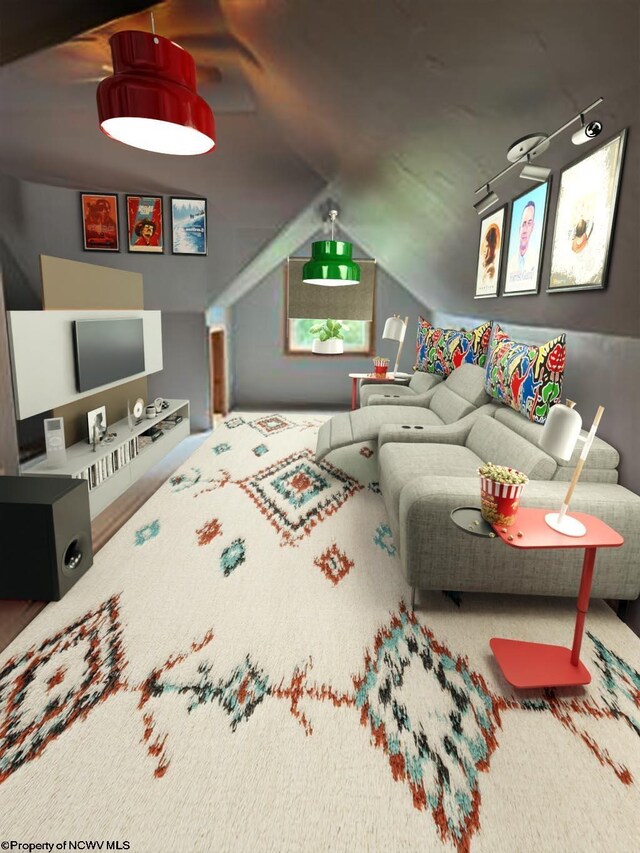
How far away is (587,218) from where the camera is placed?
7.82 feet

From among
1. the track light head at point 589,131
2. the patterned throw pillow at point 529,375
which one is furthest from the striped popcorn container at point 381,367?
the track light head at point 589,131

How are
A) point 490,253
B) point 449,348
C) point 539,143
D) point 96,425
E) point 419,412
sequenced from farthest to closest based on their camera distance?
point 449,348 < point 419,412 < point 490,253 < point 96,425 < point 539,143

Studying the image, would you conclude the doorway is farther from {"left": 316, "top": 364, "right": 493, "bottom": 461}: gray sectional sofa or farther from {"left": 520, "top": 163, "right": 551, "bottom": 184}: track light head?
{"left": 520, "top": 163, "right": 551, "bottom": 184}: track light head

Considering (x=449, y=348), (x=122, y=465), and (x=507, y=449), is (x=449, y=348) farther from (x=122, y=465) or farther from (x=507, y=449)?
(x=122, y=465)

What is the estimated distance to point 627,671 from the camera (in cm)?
185

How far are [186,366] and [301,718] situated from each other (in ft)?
14.3

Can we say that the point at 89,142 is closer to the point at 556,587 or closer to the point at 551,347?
the point at 551,347

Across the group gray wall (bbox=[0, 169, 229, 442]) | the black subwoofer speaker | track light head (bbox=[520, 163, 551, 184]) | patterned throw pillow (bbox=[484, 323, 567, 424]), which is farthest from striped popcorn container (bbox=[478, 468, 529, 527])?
gray wall (bbox=[0, 169, 229, 442])

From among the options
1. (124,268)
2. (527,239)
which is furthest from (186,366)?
(527,239)

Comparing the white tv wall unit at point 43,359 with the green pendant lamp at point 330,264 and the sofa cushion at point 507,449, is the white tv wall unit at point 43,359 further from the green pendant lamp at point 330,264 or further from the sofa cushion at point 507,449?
the sofa cushion at point 507,449

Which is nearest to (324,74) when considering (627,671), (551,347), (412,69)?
(412,69)

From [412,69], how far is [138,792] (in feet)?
10.1

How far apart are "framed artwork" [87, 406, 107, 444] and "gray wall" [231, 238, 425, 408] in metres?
3.39

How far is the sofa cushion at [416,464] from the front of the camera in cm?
263
